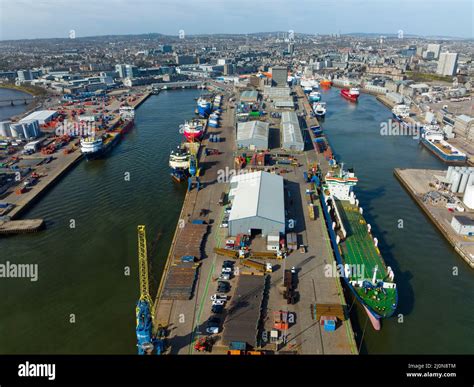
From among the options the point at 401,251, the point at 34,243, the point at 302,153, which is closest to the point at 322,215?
the point at 401,251

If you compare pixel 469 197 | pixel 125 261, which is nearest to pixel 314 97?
pixel 469 197

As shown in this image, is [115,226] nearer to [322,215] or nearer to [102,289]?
[102,289]

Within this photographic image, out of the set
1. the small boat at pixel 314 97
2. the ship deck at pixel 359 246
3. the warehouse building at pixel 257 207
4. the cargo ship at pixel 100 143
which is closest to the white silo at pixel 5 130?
the cargo ship at pixel 100 143

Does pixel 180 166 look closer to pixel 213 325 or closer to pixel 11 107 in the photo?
pixel 213 325

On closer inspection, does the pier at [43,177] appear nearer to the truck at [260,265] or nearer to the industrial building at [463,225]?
the truck at [260,265]

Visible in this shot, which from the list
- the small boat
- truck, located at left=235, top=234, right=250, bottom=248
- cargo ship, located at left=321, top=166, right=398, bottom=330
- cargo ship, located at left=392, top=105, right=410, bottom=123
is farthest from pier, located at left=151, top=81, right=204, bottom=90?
truck, located at left=235, top=234, right=250, bottom=248

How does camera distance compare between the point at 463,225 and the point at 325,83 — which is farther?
the point at 325,83

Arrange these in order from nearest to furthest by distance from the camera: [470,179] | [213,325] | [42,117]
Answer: [213,325], [470,179], [42,117]
